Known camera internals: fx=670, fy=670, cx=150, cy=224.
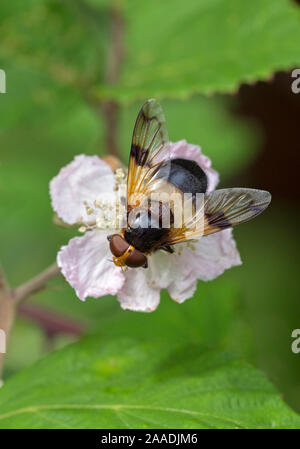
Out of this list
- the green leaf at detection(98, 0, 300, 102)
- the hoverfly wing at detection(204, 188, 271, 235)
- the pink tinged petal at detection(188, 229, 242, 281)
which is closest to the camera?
the hoverfly wing at detection(204, 188, 271, 235)

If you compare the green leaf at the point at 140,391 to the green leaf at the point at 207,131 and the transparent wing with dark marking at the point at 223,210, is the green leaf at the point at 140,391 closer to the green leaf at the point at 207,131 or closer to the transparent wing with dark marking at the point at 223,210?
the transparent wing with dark marking at the point at 223,210

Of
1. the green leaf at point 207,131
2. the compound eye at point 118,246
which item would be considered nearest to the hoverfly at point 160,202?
the compound eye at point 118,246

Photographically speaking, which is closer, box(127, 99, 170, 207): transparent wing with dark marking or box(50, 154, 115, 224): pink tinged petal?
box(127, 99, 170, 207): transparent wing with dark marking

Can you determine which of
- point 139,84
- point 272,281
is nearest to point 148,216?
point 139,84

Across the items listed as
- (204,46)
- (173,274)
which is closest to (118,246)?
(173,274)

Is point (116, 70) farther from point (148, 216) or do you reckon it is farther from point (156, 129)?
point (148, 216)

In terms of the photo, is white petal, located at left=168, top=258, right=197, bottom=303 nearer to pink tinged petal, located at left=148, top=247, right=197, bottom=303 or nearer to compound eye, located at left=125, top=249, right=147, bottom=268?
pink tinged petal, located at left=148, top=247, right=197, bottom=303

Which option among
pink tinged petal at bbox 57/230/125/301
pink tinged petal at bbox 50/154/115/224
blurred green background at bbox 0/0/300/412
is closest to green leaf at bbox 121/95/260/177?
blurred green background at bbox 0/0/300/412
